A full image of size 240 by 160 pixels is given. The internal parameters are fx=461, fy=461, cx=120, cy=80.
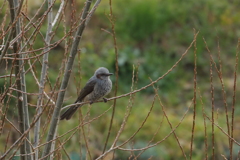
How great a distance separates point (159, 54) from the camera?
32.3 ft

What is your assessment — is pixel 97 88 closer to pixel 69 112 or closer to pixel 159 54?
pixel 69 112

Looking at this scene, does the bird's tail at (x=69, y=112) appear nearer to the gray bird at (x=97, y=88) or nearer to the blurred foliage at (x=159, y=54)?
the gray bird at (x=97, y=88)

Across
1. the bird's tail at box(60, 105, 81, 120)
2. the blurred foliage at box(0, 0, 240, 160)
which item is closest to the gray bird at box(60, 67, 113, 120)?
the bird's tail at box(60, 105, 81, 120)

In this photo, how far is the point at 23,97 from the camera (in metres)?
3.24

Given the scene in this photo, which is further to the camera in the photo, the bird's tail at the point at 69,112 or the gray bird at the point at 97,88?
the gray bird at the point at 97,88

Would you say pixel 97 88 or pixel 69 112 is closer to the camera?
pixel 69 112

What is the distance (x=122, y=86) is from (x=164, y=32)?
1923mm

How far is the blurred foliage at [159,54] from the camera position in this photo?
26.9 feet

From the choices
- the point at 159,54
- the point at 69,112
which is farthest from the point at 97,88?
the point at 159,54

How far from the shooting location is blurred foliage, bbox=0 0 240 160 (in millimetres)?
8195

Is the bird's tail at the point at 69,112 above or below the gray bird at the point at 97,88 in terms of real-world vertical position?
below

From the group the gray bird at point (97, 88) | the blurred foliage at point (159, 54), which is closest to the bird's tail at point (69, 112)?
the gray bird at point (97, 88)

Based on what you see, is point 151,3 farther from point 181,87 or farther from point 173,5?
point 181,87

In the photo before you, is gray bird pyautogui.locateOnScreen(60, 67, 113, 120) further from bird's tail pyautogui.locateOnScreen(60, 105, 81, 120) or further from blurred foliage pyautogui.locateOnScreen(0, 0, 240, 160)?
blurred foliage pyautogui.locateOnScreen(0, 0, 240, 160)
